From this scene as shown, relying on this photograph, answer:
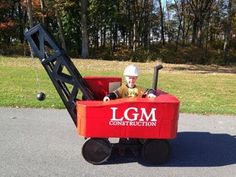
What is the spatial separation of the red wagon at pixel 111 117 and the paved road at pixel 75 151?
0.59 feet

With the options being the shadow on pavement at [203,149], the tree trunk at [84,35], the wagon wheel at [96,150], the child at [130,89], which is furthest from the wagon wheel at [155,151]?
the tree trunk at [84,35]

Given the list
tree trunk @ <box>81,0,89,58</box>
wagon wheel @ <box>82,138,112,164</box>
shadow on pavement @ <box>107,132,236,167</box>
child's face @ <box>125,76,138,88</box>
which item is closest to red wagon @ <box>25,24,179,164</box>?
wagon wheel @ <box>82,138,112,164</box>

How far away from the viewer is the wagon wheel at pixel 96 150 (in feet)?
17.0

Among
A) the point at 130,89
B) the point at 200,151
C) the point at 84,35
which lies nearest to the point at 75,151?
the point at 130,89

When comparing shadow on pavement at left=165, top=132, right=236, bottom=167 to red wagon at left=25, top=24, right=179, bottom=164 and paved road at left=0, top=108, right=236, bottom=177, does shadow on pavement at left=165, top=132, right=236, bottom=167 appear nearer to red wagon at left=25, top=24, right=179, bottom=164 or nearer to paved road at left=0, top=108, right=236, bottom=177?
paved road at left=0, top=108, right=236, bottom=177

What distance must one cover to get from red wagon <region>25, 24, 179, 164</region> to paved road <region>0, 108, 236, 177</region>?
0.18 meters

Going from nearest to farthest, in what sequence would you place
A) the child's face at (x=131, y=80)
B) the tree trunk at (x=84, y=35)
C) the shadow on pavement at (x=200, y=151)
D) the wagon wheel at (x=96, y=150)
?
the wagon wheel at (x=96, y=150) < the shadow on pavement at (x=200, y=151) < the child's face at (x=131, y=80) < the tree trunk at (x=84, y=35)

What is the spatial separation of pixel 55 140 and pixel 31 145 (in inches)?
16.0

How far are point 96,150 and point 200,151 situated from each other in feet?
5.03

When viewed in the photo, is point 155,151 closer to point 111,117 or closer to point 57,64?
point 111,117

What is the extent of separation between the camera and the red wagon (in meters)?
4.98

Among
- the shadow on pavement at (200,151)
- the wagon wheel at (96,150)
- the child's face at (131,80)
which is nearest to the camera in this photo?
the wagon wheel at (96,150)

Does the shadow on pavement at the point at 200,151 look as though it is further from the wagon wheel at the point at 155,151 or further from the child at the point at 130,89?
the child at the point at 130,89

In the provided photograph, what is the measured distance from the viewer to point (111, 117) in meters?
5.00
